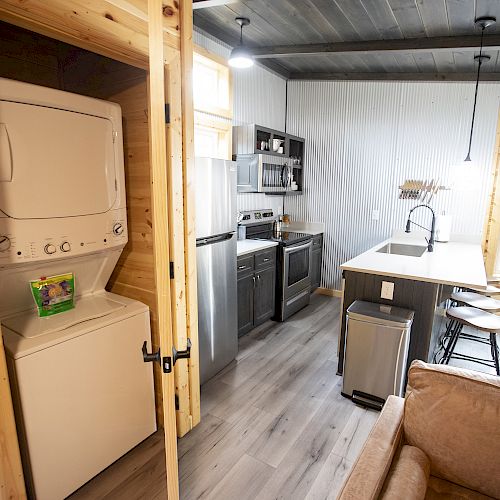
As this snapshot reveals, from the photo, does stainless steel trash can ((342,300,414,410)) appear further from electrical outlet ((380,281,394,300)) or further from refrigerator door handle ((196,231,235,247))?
refrigerator door handle ((196,231,235,247))

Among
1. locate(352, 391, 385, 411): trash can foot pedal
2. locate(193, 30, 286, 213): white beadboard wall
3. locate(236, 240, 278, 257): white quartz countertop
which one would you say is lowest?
locate(352, 391, 385, 411): trash can foot pedal

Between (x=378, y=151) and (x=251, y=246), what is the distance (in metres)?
2.25

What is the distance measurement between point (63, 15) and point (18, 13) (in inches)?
6.1

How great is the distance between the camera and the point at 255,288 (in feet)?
11.6

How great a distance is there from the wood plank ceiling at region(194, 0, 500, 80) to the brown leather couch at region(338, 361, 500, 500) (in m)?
2.61

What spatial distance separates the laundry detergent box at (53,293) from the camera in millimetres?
1781

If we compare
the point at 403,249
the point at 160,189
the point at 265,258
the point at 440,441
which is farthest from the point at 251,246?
the point at 160,189

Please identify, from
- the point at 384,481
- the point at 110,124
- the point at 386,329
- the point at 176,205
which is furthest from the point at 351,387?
the point at 110,124

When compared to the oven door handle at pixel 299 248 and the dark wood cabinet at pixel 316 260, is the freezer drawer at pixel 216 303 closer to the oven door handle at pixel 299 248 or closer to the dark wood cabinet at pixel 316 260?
the oven door handle at pixel 299 248

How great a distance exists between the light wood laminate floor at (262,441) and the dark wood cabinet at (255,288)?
15.7 inches

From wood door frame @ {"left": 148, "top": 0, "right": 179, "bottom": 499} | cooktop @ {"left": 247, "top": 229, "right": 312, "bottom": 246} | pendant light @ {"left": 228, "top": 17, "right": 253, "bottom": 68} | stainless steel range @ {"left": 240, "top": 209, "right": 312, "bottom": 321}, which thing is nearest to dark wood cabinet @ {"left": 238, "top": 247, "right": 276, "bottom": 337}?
stainless steel range @ {"left": 240, "top": 209, "right": 312, "bottom": 321}

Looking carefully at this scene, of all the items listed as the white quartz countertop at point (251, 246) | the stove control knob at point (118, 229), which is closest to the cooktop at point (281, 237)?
the white quartz countertop at point (251, 246)

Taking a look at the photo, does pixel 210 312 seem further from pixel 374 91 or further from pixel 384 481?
pixel 374 91

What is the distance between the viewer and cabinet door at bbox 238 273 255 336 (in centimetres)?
335
